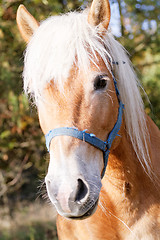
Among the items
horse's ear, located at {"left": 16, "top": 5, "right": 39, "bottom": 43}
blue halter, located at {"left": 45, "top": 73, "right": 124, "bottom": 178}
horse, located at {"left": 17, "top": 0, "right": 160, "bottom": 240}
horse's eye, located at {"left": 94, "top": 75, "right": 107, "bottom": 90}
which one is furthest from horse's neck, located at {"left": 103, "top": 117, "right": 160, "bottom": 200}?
horse's ear, located at {"left": 16, "top": 5, "right": 39, "bottom": 43}

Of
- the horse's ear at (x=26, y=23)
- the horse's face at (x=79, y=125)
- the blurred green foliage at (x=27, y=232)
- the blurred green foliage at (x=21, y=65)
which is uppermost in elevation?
the horse's ear at (x=26, y=23)

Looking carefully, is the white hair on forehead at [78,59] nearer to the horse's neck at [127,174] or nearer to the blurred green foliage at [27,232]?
the horse's neck at [127,174]

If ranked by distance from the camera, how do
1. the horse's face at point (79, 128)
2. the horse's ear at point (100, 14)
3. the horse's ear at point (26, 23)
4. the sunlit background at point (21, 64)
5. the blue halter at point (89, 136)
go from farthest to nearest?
the sunlit background at point (21, 64) → the horse's ear at point (26, 23) → the horse's ear at point (100, 14) → the blue halter at point (89, 136) → the horse's face at point (79, 128)

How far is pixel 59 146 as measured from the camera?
1802 mm

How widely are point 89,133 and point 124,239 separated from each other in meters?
0.91

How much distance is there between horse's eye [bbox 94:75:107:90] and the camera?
1.97 meters

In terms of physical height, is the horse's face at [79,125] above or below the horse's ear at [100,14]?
below

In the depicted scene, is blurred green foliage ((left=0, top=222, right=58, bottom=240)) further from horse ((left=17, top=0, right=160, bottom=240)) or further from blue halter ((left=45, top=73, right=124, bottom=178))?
blue halter ((left=45, top=73, right=124, bottom=178))

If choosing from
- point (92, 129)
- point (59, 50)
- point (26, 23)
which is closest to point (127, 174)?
point (92, 129)

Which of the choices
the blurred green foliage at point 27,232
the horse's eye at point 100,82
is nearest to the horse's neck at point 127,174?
the horse's eye at point 100,82

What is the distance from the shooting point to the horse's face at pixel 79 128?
1685mm

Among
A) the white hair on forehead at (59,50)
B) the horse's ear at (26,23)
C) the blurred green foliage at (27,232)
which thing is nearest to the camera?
the white hair on forehead at (59,50)

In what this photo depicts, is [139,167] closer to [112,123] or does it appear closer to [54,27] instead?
[112,123]

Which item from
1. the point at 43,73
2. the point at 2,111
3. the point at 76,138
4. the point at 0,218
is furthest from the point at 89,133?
the point at 0,218
